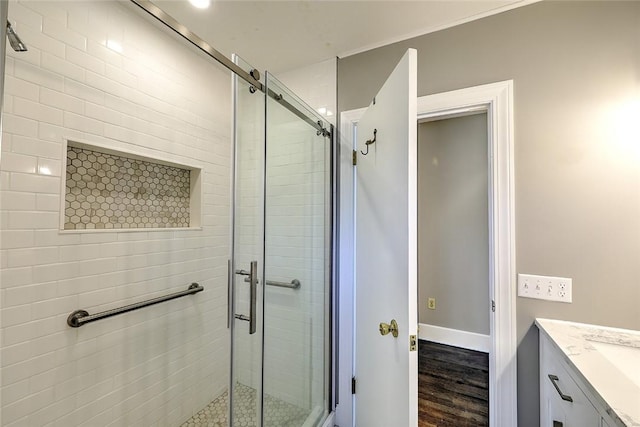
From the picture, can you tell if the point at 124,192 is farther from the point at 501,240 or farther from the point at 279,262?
the point at 501,240

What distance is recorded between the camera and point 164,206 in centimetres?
172

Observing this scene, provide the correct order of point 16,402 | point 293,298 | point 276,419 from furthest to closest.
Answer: point 293,298 → point 276,419 → point 16,402

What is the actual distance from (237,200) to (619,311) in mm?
1795

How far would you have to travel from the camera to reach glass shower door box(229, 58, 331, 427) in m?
1.21

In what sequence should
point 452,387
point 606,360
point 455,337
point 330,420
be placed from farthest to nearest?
point 455,337
point 452,387
point 330,420
point 606,360

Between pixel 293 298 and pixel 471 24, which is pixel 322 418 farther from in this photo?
pixel 471 24

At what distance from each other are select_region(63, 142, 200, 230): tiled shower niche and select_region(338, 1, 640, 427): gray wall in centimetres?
199

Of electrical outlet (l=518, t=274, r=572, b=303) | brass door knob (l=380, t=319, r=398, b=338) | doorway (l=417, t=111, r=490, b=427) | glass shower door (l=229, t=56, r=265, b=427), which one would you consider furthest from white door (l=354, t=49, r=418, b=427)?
doorway (l=417, t=111, r=490, b=427)

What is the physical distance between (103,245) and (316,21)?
1703 millimetres

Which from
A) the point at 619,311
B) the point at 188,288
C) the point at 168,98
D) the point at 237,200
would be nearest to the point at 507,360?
the point at 619,311

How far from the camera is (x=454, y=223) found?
2836mm

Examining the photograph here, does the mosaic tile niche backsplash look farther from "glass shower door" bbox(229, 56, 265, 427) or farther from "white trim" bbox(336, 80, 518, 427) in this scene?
"white trim" bbox(336, 80, 518, 427)

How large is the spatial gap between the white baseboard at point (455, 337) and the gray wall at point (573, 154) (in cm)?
157

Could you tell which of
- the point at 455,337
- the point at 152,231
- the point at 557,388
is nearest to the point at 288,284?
the point at 152,231
